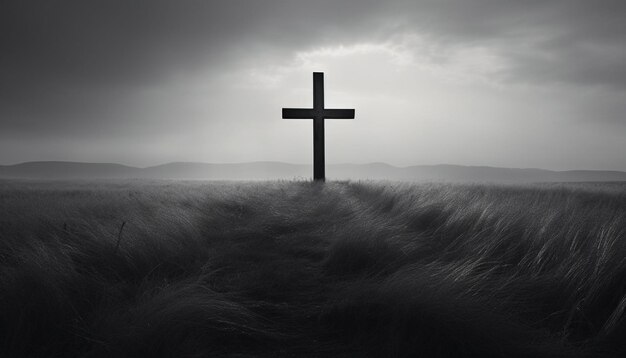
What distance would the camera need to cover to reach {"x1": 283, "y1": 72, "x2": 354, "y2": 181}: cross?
1336cm

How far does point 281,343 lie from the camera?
5.24ft

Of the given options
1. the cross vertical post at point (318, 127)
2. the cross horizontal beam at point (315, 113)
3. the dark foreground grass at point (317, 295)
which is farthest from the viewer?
the cross vertical post at point (318, 127)

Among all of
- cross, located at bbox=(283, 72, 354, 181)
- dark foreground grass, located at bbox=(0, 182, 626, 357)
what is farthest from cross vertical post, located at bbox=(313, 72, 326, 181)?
dark foreground grass, located at bbox=(0, 182, 626, 357)

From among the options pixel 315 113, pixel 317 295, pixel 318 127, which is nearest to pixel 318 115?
pixel 315 113

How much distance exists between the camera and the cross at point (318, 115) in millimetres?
13359

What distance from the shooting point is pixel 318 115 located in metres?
13.4

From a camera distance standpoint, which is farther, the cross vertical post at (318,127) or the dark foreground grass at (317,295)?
the cross vertical post at (318,127)

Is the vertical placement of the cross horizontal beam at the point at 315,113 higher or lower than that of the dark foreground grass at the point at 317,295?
higher

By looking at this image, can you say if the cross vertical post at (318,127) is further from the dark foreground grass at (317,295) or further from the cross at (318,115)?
the dark foreground grass at (317,295)

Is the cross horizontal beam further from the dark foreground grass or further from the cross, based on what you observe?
the dark foreground grass

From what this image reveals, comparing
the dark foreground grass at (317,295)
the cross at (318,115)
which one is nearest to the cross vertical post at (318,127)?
the cross at (318,115)

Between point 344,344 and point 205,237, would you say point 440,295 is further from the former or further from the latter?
point 205,237

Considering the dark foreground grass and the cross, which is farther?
the cross

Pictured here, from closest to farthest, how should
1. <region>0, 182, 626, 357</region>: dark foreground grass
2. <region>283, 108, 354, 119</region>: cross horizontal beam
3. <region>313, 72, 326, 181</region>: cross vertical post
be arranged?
<region>0, 182, 626, 357</region>: dark foreground grass, <region>283, 108, 354, 119</region>: cross horizontal beam, <region>313, 72, 326, 181</region>: cross vertical post
